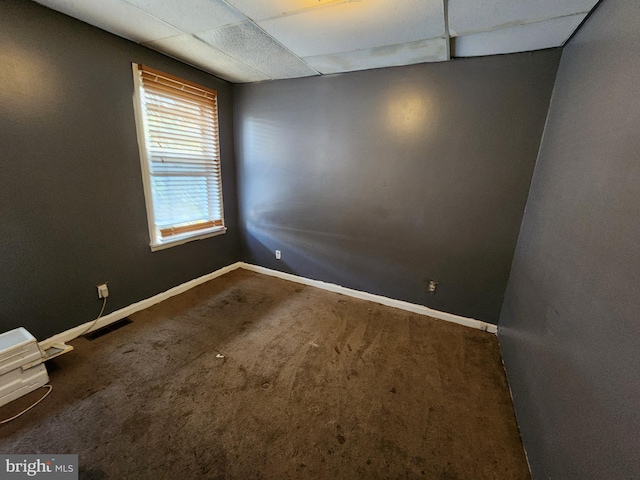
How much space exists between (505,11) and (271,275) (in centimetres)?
319

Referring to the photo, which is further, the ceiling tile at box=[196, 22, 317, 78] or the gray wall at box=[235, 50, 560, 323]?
the gray wall at box=[235, 50, 560, 323]

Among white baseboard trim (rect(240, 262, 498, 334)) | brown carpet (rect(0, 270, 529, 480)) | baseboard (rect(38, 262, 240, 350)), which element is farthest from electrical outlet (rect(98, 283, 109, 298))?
white baseboard trim (rect(240, 262, 498, 334))

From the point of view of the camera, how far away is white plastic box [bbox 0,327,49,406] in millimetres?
1468

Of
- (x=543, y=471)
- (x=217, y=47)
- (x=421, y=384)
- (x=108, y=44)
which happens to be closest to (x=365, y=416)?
(x=421, y=384)

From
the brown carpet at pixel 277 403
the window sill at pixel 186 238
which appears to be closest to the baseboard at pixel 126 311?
the brown carpet at pixel 277 403

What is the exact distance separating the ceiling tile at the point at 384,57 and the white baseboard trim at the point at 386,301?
7.33 ft

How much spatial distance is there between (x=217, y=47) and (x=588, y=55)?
98.4 inches

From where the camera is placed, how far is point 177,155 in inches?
102

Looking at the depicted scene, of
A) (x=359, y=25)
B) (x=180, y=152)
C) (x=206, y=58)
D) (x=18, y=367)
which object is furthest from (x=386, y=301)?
(x=206, y=58)

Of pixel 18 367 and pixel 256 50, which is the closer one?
pixel 18 367

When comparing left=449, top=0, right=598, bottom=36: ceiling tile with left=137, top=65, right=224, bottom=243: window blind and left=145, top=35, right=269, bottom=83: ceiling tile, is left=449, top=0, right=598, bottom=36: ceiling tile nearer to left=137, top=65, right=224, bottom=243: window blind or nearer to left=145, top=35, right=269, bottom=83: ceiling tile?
left=145, top=35, right=269, bottom=83: ceiling tile

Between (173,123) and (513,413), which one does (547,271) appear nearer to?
(513,413)

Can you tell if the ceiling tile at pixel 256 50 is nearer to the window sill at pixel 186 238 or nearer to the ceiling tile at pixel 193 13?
the ceiling tile at pixel 193 13

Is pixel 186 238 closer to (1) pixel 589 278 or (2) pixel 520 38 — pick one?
(1) pixel 589 278
